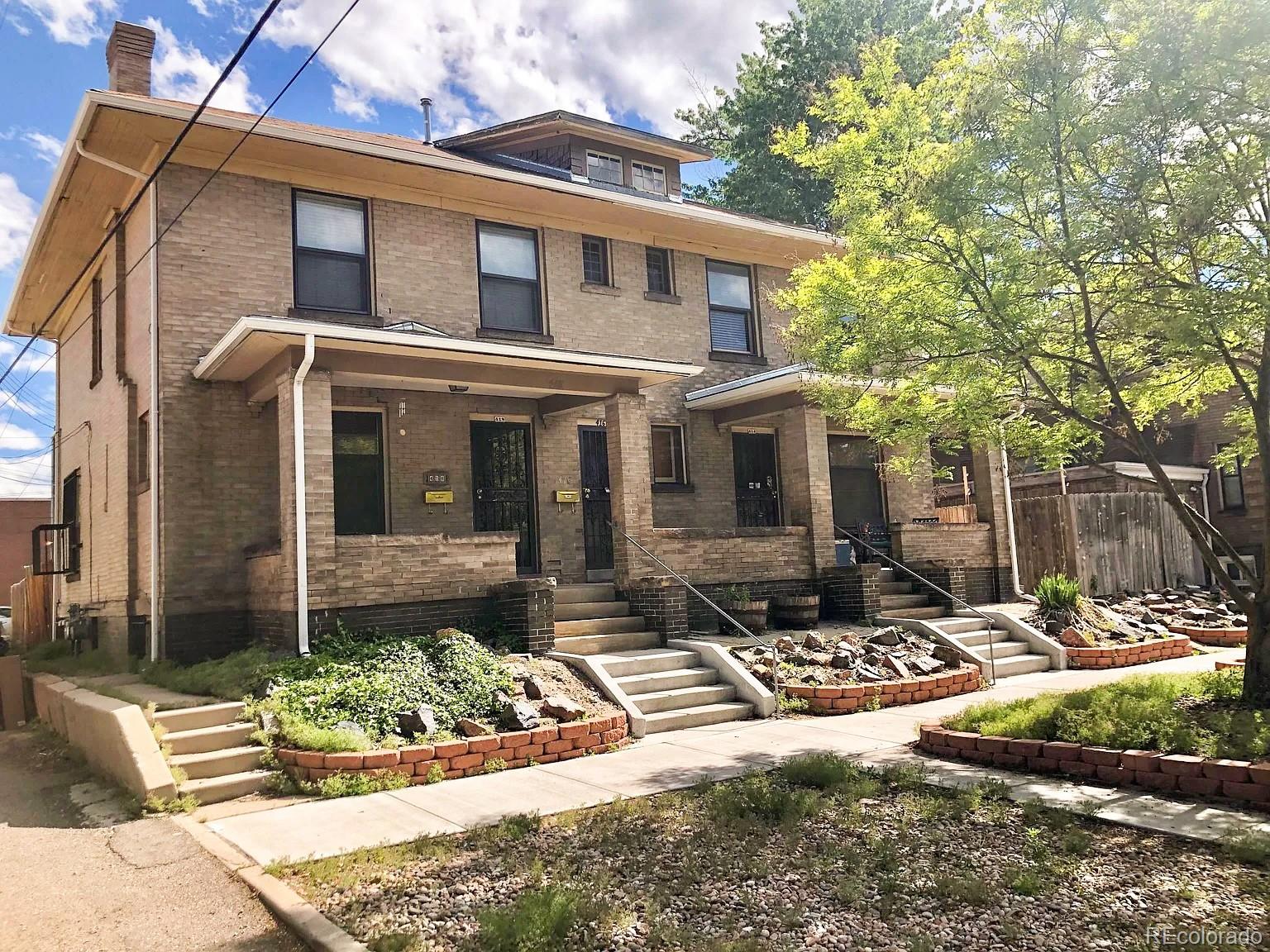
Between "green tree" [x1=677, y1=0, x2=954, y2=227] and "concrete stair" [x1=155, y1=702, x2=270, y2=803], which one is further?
"green tree" [x1=677, y1=0, x2=954, y2=227]

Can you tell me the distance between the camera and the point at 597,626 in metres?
11.7

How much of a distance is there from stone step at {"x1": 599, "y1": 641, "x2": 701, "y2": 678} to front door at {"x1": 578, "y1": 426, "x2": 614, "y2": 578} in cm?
313

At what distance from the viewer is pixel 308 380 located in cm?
1036

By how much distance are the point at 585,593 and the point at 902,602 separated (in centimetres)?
506

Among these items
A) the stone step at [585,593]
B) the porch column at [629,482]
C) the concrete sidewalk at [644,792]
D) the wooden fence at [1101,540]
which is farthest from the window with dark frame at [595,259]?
the wooden fence at [1101,540]

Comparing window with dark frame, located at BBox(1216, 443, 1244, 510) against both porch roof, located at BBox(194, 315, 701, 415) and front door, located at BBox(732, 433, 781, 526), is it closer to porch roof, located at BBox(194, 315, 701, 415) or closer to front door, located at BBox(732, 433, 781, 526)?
front door, located at BBox(732, 433, 781, 526)

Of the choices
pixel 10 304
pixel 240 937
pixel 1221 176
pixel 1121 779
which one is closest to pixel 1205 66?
pixel 1221 176

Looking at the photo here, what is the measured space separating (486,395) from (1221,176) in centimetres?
930

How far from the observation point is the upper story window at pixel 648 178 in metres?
17.0

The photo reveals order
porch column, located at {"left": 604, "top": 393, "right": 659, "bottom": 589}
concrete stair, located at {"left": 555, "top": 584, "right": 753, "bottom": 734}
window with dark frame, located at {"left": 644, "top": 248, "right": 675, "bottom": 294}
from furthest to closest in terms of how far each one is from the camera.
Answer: window with dark frame, located at {"left": 644, "top": 248, "right": 675, "bottom": 294}, porch column, located at {"left": 604, "top": 393, "right": 659, "bottom": 589}, concrete stair, located at {"left": 555, "top": 584, "right": 753, "bottom": 734}

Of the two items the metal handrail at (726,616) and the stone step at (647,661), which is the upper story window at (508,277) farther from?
the stone step at (647,661)

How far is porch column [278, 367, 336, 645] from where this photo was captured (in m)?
10.2

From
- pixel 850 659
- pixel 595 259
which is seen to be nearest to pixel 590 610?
pixel 850 659

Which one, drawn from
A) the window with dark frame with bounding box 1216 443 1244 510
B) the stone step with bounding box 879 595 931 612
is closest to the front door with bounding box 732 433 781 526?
the stone step with bounding box 879 595 931 612
